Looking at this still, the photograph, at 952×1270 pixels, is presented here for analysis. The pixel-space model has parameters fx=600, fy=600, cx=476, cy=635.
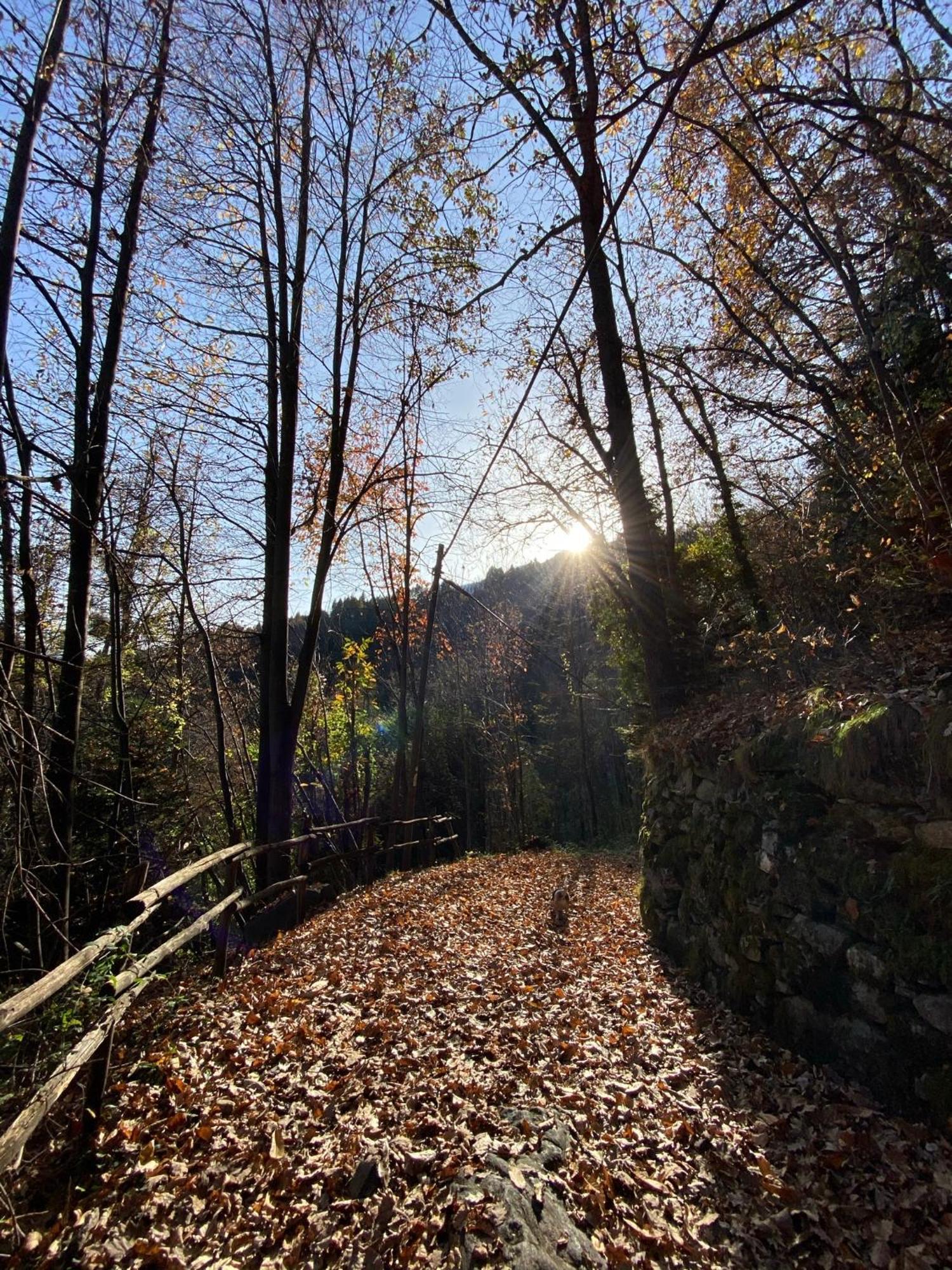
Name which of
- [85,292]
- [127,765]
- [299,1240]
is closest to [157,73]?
[85,292]

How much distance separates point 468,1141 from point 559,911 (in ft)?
17.4

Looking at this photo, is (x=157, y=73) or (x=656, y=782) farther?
(x=656, y=782)

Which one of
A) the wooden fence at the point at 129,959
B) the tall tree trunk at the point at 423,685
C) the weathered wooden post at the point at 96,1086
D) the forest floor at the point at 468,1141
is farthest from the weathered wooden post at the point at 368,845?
the weathered wooden post at the point at 96,1086

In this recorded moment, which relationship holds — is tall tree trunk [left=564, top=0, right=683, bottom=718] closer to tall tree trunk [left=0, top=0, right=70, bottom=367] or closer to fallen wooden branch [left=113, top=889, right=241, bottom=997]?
fallen wooden branch [left=113, top=889, right=241, bottom=997]

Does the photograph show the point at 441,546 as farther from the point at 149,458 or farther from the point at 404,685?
the point at 149,458

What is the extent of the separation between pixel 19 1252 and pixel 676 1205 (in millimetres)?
2801

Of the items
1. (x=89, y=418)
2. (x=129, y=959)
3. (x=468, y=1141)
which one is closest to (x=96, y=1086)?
(x=129, y=959)

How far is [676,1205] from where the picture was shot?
2.89 m

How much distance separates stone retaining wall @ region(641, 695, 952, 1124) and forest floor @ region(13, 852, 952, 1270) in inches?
A: 10.0

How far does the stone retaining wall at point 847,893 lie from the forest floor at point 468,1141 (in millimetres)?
253

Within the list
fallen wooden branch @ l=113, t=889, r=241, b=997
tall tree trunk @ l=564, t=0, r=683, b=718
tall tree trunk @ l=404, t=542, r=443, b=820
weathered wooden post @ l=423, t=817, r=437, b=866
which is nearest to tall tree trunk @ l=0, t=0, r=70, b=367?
fallen wooden branch @ l=113, t=889, r=241, b=997

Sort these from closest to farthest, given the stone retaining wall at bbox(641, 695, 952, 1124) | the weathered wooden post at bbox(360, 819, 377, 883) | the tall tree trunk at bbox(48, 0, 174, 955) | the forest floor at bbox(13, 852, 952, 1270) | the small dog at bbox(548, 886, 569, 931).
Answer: the forest floor at bbox(13, 852, 952, 1270)
the stone retaining wall at bbox(641, 695, 952, 1124)
the tall tree trunk at bbox(48, 0, 174, 955)
the small dog at bbox(548, 886, 569, 931)
the weathered wooden post at bbox(360, 819, 377, 883)

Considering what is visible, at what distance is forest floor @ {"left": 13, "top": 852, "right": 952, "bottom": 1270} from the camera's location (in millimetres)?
2535

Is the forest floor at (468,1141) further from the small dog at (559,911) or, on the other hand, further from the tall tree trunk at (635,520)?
the tall tree trunk at (635,520)
